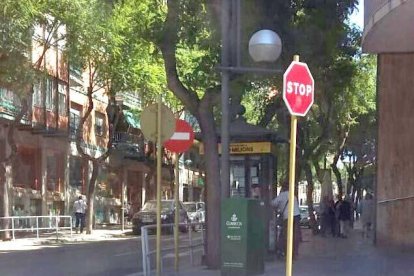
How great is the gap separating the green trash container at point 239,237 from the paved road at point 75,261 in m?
3.56

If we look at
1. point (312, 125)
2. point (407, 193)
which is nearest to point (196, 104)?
point (407, 193)

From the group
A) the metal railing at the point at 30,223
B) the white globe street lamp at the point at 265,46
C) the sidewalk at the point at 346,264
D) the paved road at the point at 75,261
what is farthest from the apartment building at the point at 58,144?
the white globe street lamp at the point at 265,46

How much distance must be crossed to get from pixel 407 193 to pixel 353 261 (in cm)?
437

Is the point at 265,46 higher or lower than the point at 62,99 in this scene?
lower

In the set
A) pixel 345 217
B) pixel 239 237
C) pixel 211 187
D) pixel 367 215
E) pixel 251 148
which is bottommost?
pixel 345 217

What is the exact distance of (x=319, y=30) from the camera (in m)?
15.7

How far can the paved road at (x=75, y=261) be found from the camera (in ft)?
51.7

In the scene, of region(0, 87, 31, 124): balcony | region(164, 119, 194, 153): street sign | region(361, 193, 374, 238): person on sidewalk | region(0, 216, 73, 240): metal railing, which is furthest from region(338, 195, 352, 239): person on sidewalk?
region(164, 119, 194, 153): street sign

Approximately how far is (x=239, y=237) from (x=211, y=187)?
8.32 ft

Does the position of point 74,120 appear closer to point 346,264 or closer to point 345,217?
point 345,217

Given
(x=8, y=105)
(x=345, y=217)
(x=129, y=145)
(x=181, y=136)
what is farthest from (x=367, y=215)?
(x=129, y=145)

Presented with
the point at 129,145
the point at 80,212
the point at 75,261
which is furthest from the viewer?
the point at 129,145

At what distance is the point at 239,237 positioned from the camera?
11.9m

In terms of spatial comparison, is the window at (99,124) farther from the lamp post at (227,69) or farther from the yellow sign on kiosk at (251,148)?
the lamp post at (227,69)
